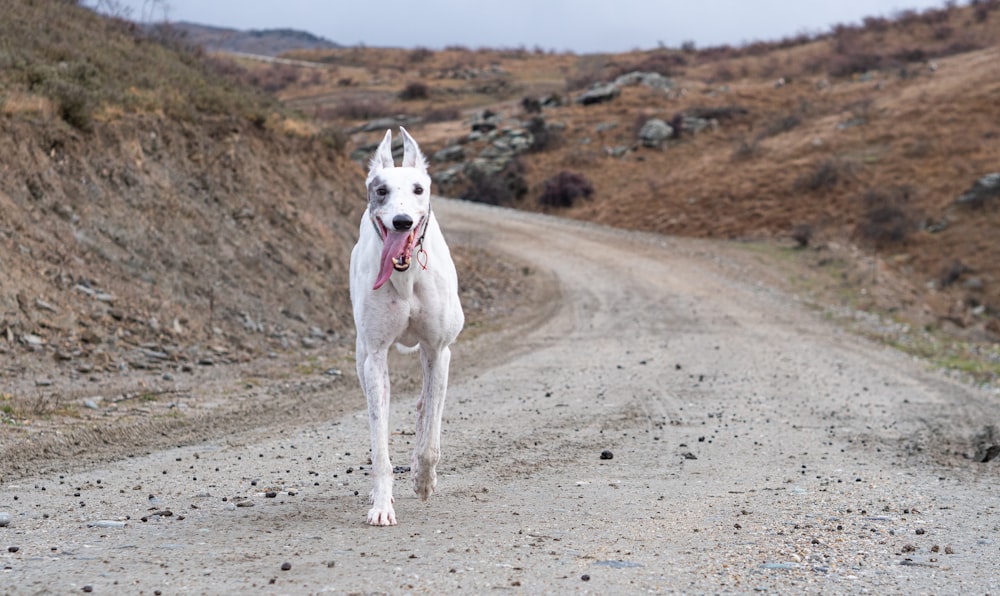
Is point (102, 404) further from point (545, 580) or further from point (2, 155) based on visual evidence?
point (545, 580)

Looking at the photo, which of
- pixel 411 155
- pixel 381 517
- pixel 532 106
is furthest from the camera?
pixel 532 106

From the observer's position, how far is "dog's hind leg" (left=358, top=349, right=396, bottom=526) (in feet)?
20.4

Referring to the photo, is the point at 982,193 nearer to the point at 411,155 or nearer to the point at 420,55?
the point at 411,155

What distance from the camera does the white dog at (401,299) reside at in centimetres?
618

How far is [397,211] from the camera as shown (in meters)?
6.06

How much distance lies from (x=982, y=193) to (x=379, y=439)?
3312 centimetres

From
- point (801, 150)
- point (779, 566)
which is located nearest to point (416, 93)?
point (801, 150)

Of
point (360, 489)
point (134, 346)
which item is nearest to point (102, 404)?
point (134, 346)

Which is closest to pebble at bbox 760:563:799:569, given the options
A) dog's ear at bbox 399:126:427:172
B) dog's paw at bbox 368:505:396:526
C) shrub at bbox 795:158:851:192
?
dog's paw at bbox 368:505:396:526

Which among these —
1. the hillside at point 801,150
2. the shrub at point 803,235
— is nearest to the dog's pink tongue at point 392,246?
the hillside at point 801,150

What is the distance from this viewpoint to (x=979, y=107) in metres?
42.8

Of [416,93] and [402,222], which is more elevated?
[416,93]

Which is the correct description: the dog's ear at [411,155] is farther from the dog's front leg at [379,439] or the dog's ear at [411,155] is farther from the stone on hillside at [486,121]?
the stone on hillside at [486,121]

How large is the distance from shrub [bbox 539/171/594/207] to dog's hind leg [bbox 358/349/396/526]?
127 ft
